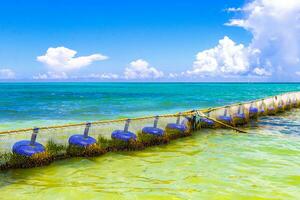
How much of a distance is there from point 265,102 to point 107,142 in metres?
22.7

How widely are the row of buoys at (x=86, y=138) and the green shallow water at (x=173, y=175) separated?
74 centimetres

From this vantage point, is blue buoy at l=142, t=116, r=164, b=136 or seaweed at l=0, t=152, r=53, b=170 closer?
seaweed at l=0, t=152, r=53, b=170

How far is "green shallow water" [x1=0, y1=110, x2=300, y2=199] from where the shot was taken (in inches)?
450

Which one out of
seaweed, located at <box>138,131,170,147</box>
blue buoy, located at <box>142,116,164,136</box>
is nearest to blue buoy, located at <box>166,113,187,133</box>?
seaweed, located at <box>138,131,170,147</box>

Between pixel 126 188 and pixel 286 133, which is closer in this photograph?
pixel 126 188

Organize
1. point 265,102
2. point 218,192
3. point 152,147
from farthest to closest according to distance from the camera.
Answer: point 265,102 < point 152,147 < point 218,192

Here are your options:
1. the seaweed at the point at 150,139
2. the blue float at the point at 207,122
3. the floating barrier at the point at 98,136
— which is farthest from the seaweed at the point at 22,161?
the blue float at the point at 207,122

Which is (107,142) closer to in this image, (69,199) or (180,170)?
(180,170)

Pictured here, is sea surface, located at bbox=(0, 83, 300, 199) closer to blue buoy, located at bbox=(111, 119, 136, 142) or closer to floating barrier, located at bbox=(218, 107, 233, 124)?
blue buoy, located at bbox=(111, 119, 136, 142)

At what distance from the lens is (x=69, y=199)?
424 inches

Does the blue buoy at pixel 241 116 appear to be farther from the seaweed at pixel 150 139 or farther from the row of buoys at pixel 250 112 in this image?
the seaweed at pixel 150 139

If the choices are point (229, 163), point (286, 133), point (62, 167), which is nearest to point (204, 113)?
point (286, 133)

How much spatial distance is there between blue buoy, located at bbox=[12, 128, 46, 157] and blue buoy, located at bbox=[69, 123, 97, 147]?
146 cm

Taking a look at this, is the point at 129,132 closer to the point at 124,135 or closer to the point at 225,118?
the point at 124,135
